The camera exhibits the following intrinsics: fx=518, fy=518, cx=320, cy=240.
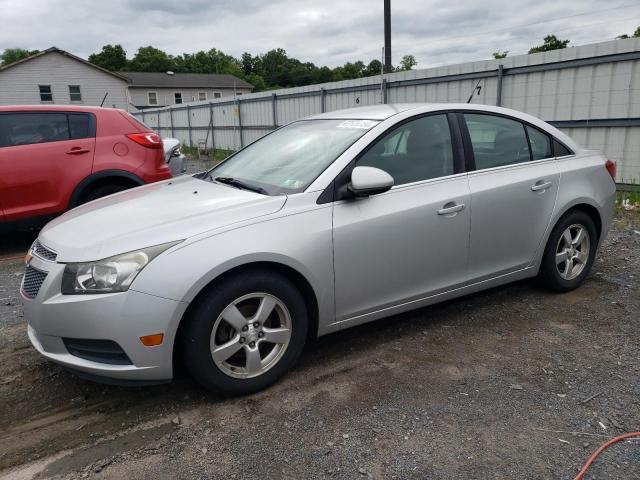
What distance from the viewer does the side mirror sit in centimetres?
304

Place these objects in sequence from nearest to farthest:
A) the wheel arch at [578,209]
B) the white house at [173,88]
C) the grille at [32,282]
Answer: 1. the grille at [32,282]
2. the wheel arch at [578,209]
3. the white house at [173,88]

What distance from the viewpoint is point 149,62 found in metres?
91.2

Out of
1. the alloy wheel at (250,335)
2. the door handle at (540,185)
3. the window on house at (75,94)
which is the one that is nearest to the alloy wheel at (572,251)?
the door handle at (540,185)

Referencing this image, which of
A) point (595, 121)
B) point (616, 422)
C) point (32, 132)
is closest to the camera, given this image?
point (616, 422)

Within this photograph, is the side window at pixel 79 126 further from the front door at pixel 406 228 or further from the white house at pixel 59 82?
the white house at pixel 59 82

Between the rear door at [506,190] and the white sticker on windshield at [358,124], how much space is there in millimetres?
751

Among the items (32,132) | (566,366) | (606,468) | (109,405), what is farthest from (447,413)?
(32,132)

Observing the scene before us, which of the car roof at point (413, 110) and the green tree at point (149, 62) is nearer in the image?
the car roof at point (413, 110)

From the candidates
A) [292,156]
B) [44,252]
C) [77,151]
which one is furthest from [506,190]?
[77,151]

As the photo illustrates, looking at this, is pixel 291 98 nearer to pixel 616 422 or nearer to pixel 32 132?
pixel 32 132

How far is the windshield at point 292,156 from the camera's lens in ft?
10.7

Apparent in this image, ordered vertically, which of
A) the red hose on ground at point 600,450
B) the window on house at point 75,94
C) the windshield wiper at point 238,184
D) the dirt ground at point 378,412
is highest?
the window on house at point 75,94

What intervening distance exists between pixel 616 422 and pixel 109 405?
271 centimetres

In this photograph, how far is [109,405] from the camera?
115 inches
